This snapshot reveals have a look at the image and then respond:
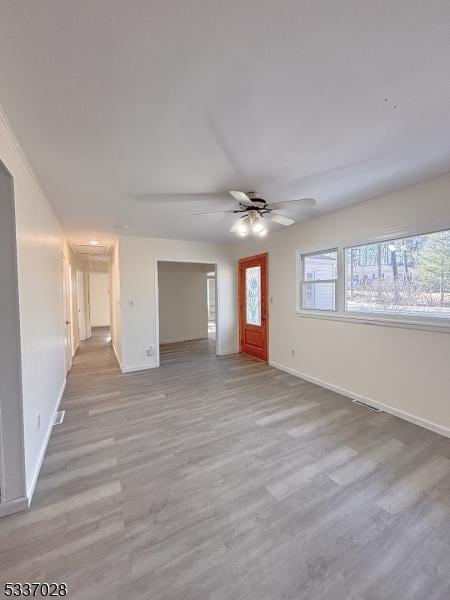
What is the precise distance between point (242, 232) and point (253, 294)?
106 inches

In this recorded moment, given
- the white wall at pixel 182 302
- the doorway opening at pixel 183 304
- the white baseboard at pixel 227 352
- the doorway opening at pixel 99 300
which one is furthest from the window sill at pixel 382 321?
the doorway opening at pixel 99 300

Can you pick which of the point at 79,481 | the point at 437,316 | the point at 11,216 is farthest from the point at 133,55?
the point at 437,316

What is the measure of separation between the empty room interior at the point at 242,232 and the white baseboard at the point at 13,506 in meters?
0.01

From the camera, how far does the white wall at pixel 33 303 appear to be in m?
1.77

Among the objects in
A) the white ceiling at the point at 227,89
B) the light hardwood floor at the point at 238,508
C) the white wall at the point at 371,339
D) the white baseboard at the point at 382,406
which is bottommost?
the light hardwood floor at the point at 238,508

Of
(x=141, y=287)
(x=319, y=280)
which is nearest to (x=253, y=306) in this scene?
(x=319, y=280)

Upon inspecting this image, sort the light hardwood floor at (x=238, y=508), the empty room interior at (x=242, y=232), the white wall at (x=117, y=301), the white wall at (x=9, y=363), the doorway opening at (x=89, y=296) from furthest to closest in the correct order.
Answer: the doorway opening at (x=89, y=296)
the white wall at (x=117, y=301)
the white wall at (x=9, y=363)
the light hardwood floor at (x=238, y=508)
the empty room interior at (x=242, y=232)

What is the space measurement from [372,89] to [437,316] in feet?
7.39

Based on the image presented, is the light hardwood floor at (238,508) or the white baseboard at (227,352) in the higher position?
the white baseboard at (227,352)

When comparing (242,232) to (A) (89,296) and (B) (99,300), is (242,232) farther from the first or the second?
(B) (99,300)

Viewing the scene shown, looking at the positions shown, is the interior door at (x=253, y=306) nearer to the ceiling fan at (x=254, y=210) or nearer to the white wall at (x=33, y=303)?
the ceiling fan at (x=254, y=210)

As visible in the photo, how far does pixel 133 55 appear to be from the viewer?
118cm

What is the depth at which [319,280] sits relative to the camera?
3977 millimetres

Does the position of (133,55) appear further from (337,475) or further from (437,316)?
(437,316)
